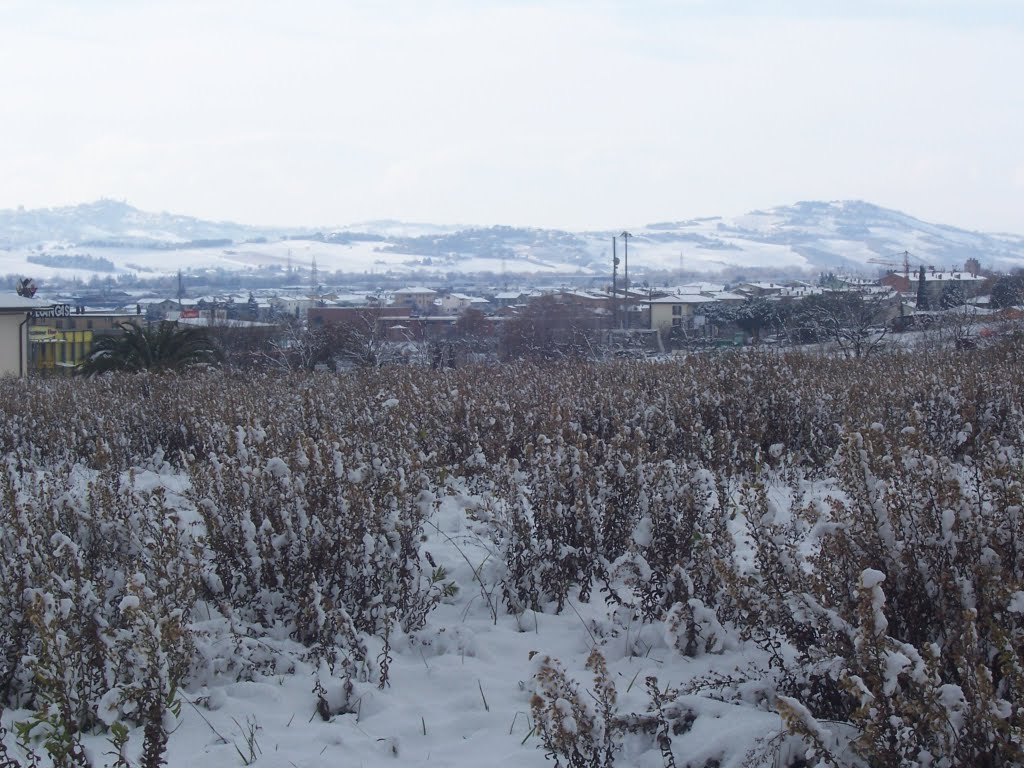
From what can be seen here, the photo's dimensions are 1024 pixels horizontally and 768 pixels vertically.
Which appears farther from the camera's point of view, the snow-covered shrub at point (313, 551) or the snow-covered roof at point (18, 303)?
the snow-covered roof at point (18, 303)

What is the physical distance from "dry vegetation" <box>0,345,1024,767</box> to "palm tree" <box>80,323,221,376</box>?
11958 mm

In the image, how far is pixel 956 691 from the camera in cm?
266

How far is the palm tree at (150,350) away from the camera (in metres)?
18.6

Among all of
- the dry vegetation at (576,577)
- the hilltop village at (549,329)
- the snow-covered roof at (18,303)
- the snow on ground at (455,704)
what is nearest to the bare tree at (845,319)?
the hilltop village at (549,329)

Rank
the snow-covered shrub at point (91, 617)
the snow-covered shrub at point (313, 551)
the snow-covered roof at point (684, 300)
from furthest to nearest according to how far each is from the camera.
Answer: the snow-covered roof at point (684, 300) < the snow-covered shrub at point (313, 551) < the snow-covered shrub at point (91, 617)

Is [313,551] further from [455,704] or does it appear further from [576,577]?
[576,577]

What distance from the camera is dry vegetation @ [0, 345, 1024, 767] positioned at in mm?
2896

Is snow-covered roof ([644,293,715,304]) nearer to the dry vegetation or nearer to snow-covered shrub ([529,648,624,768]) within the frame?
the dry vegetation

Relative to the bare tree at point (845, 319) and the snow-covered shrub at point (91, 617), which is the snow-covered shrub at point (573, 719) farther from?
the bare tree at point (845, 319)

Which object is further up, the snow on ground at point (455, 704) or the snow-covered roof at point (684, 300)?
the snow-covered roof at point (684, 300)

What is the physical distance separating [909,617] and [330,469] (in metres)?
2.70

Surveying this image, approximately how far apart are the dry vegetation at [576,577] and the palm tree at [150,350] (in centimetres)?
1196

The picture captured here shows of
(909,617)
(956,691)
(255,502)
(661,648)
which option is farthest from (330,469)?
(956,691)

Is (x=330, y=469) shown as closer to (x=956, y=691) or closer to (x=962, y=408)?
(x=956, y=691)
